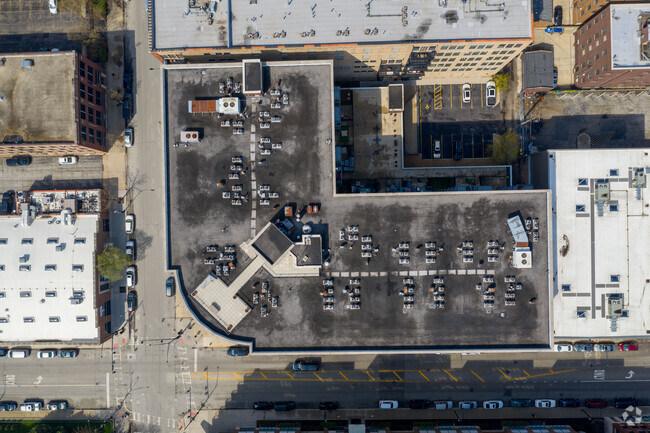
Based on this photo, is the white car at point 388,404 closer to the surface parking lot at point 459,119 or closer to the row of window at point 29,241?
the surface parking lot at point 459,119

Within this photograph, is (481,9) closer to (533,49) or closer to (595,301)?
(533,49)

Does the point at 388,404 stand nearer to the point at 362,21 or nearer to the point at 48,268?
the point at 48,268

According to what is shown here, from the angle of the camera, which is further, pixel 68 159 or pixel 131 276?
pixel 68 159

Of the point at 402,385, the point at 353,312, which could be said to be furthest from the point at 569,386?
the point at 353,312

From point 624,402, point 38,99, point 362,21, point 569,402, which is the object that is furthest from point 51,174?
point 624,402

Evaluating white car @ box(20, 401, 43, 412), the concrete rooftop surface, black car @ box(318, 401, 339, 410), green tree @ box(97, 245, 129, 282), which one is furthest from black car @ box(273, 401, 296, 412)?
the concrete rooftop surface

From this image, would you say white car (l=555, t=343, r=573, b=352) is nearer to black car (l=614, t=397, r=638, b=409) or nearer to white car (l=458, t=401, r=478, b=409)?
black car (l=614, t=397, r=638, b=409)

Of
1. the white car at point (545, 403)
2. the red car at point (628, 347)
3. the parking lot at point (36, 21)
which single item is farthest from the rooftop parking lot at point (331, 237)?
the parking lot at point (36, 21)
